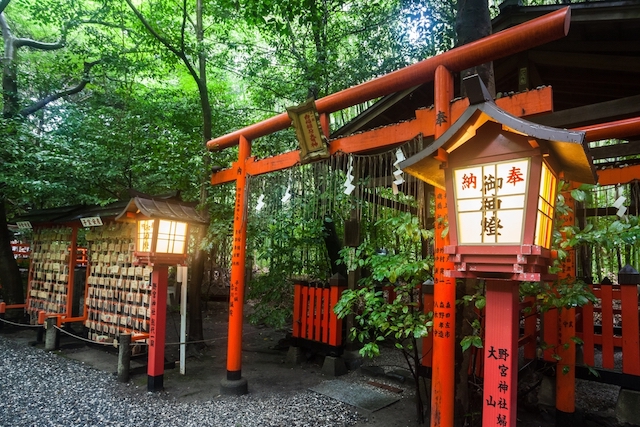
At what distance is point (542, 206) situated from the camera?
8.80 feet

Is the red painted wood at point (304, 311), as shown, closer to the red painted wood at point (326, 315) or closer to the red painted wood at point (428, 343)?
the red painted wood at point (326, 315)

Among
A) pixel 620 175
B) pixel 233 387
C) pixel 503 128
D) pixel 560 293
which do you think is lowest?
pixel 233 387

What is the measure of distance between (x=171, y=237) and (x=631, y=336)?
7.19 m

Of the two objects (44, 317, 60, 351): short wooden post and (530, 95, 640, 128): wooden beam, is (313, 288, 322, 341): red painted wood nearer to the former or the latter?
(530, 95, 640, 128): wooden beam

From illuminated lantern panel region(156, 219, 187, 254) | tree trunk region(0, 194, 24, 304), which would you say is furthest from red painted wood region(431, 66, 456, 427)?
tree trunk region(0, 194, 24, 304)

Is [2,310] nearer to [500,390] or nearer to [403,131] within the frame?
[403,131]

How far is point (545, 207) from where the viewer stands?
2.74m

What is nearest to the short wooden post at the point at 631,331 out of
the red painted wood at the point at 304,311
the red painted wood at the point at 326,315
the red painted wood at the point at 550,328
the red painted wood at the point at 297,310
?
the red painted wood at the point at 550,328

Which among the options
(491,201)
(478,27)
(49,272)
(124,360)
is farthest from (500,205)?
(49,272)

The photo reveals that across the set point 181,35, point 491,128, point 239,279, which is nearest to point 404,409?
point 239,279

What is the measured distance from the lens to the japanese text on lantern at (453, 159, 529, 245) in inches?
103

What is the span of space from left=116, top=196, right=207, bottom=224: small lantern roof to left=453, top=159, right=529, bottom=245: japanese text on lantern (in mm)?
5311

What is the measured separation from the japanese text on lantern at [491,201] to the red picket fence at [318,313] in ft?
16.1

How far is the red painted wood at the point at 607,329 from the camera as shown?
5.31 metres
